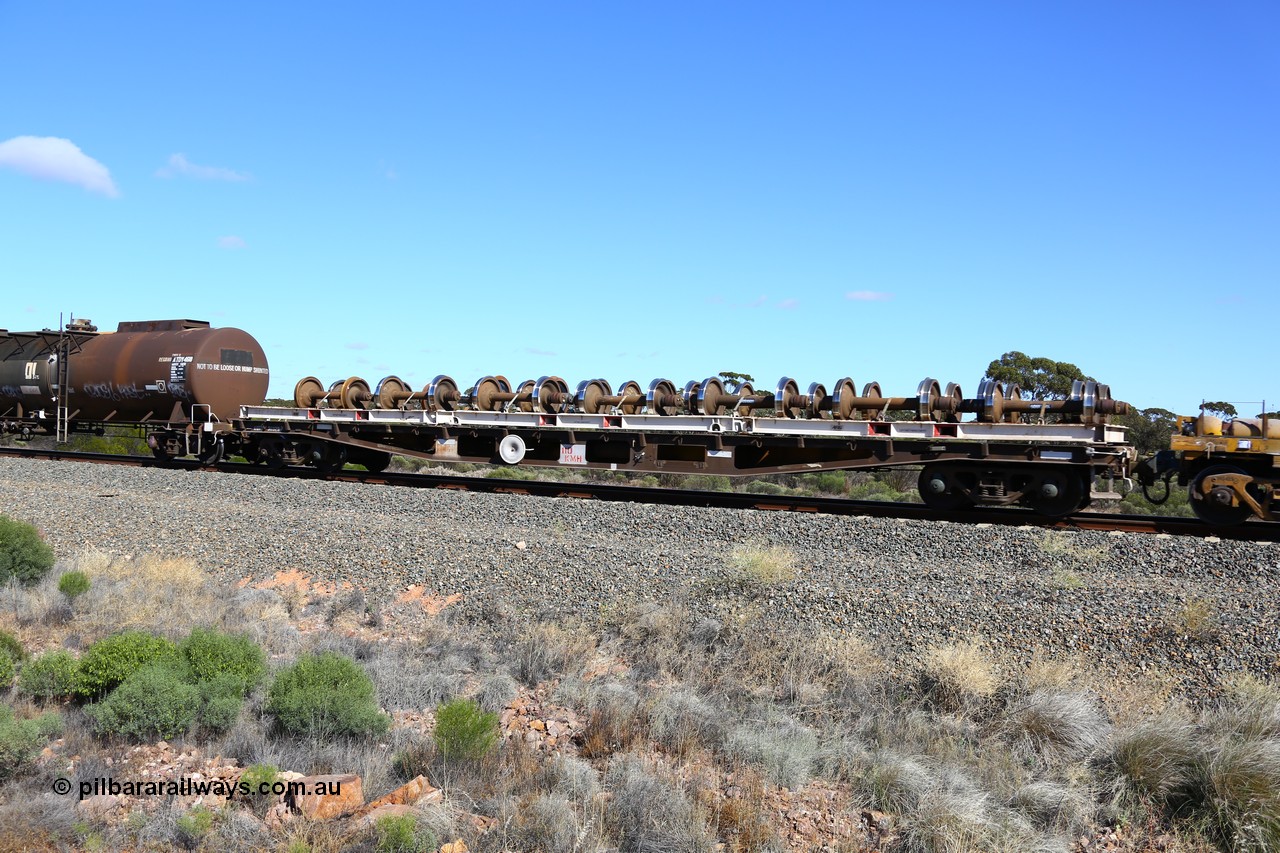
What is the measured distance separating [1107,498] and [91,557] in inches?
530

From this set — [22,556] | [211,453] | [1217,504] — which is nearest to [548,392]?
[211,453]

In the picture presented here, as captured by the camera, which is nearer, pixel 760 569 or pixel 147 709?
pixel 147 709

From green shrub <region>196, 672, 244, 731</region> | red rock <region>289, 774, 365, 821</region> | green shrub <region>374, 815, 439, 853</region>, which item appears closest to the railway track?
green shrub <region>196, 672, 244, 731</region>

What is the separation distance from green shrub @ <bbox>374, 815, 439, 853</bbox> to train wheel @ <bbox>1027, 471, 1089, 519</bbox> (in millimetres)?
10972

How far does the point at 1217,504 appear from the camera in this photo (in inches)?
491

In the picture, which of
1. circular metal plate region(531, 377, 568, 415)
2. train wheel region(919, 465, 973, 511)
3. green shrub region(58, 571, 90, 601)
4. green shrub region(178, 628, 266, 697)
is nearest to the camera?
green shrub region(178, 628, 266, 697)

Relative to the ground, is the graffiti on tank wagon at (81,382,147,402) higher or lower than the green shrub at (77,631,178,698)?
higher

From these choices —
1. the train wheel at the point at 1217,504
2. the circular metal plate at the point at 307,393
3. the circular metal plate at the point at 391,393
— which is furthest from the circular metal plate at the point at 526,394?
the train wheel at the point at 1217,504

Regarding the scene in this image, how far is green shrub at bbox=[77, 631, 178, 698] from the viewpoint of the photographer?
22.4 feet

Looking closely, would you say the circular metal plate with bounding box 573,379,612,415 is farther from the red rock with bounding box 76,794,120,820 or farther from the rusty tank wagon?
the red rock with bounding box 76,794,120,820

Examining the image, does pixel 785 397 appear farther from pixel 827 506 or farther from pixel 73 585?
pixel 73 585

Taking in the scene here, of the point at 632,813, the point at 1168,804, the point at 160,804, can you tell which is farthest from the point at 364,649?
the point at 1168,804

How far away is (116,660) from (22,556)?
485 cm

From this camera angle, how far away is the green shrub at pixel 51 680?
6.88 m
